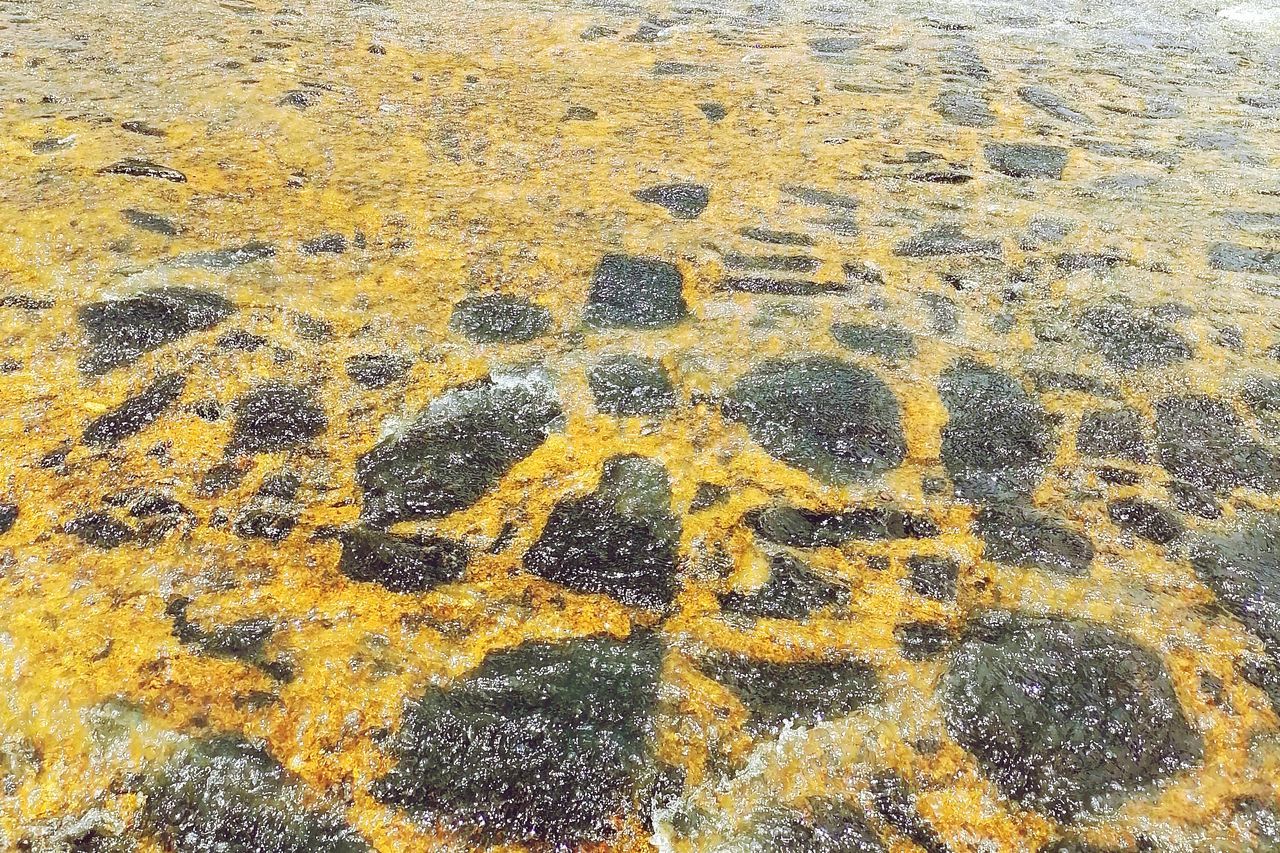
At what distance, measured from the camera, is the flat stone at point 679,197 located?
3.57 meters

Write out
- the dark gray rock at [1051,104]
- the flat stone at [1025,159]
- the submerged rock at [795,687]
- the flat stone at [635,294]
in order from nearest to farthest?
the submerged rock at [795,687]
the flat stone at [635,294]
the flat stone at [1025,159]
the dark gray rock at [1051,104]

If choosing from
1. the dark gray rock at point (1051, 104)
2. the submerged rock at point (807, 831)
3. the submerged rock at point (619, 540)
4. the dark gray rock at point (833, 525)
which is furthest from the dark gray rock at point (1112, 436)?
the dark gray rock at point (1051, 104)

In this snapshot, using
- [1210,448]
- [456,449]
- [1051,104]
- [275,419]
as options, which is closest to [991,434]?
[1210,448]

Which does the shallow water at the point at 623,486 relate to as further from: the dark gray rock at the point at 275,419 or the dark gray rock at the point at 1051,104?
the dark gray rock at the point at 1051,104

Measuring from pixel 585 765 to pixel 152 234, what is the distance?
261cm

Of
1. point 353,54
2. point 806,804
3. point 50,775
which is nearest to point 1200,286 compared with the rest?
point 806,804

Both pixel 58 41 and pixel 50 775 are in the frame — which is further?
pixel 58 41

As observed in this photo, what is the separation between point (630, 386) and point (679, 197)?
147cm

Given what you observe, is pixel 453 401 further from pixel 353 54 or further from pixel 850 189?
pixel 353 54

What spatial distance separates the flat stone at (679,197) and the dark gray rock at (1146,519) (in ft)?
6.56

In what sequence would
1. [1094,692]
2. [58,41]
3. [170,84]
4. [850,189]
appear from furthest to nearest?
[58,41] < [170,84] < [850,189] < [1094,692]

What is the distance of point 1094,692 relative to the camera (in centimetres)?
169

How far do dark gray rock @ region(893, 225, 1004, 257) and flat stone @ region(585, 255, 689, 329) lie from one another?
95cm

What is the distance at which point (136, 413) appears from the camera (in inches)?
90.7
